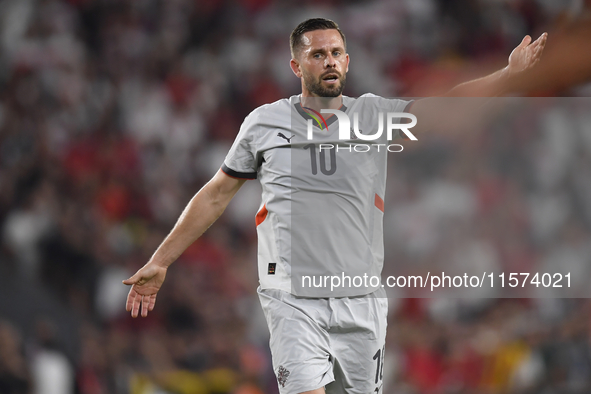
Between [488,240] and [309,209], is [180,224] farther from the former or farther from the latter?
[488,240]

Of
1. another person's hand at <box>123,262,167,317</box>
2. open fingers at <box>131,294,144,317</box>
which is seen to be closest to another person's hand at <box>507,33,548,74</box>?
another person's hand at <box>123,262,167,317</box>

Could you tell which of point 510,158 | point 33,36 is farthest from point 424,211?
point 33,36

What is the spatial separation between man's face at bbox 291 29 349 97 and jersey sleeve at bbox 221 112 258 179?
1.25 feet

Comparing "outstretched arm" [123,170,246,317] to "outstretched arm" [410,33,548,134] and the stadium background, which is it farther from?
the stadium background

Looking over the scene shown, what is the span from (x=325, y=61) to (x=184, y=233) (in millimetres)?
1200

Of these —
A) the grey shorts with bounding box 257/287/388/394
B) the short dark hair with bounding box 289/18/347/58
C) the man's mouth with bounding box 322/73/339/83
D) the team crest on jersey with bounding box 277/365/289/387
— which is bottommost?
the team crest on jersey with bounding box 277/365/289/387

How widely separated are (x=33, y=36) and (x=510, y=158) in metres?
7.01

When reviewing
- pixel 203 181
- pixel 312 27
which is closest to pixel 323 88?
pixel 312 27

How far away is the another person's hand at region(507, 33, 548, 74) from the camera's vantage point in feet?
10.0

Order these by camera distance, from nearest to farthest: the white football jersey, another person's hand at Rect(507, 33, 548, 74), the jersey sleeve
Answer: another person's hand at Rect(507, 33, 548, 74), the white football jersey, the jersey sleeve

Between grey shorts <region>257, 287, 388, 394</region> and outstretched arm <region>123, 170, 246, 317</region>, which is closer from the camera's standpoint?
grey shorts <region>257, 287, 388, 394</region>

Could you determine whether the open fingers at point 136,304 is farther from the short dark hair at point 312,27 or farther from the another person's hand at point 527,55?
the another person's hand at point 527,55

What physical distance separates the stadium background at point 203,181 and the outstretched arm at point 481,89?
1.80 m

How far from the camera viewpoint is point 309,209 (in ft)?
11.3
